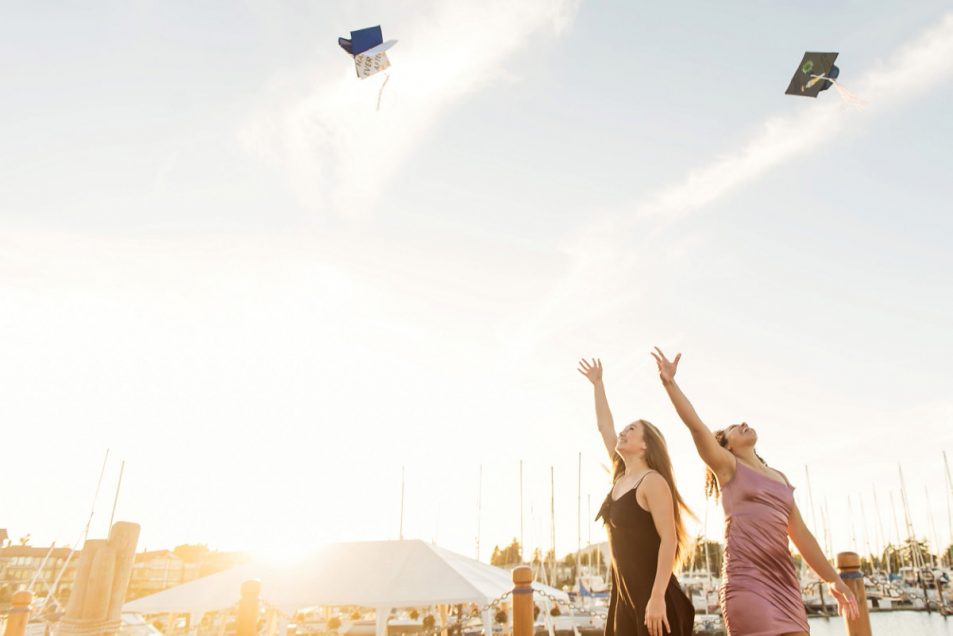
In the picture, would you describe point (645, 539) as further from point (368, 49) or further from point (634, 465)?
point (368, 49)

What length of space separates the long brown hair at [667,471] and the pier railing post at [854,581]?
222cm

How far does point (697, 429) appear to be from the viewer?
3939 millimetres

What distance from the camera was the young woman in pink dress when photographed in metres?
3.62

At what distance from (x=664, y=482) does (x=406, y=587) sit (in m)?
11.3

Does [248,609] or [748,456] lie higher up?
[748,456]

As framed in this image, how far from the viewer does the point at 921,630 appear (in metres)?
41.8

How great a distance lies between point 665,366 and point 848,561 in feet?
9.92

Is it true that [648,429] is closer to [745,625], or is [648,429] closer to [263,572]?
[745,625]

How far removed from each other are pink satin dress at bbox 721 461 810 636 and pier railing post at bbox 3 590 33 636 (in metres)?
7.80

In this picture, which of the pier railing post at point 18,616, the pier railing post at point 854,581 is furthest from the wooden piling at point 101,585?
the pier railing post at point 854,581

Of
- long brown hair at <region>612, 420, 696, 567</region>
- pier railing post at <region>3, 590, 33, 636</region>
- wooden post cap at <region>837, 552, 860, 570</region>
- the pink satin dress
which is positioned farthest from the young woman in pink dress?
pier railing post at <region>3, 590, 33, 636</region>

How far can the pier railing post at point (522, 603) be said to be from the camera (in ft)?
18.7

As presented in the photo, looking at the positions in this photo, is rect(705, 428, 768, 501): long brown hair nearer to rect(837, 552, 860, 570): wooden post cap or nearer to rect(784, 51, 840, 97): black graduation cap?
rect(837, 552, 860, 570): wooden post cap

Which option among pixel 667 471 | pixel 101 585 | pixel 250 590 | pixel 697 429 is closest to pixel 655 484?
pixel 667 471
